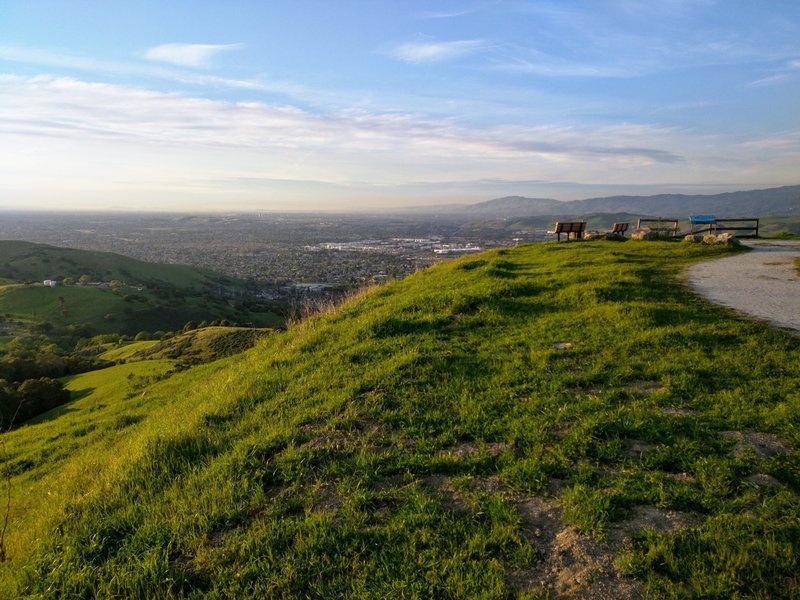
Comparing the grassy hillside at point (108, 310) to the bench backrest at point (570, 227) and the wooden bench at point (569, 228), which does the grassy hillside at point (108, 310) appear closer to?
the wooden bench at point (569, 228)

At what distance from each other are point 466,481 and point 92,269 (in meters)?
114

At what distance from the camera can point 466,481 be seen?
4.66m

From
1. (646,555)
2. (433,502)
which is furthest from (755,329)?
(433,502)

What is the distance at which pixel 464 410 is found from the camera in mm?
6121

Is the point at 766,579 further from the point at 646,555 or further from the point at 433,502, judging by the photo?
the point at 433,502

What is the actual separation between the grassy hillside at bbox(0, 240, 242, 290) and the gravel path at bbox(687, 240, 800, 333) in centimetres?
9401

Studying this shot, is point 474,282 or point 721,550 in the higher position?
point 474,282

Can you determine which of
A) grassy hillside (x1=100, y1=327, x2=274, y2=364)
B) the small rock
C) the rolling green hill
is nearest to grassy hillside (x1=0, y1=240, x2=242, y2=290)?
the rolling green hill

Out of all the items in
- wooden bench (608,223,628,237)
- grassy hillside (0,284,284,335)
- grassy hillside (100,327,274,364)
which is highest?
wooden bench (608,223,628,237)

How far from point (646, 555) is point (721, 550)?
22.1 inches

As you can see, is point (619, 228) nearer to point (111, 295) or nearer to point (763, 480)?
point (763, 480)

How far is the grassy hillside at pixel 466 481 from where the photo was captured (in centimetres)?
357

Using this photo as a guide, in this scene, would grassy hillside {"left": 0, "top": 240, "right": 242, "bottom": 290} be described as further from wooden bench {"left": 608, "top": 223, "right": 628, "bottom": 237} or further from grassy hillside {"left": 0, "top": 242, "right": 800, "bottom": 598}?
grassy hillside {"left": 0, "top": 242, "right": 800, "bottom": 598}

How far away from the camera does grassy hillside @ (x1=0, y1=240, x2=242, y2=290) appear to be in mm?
92812
